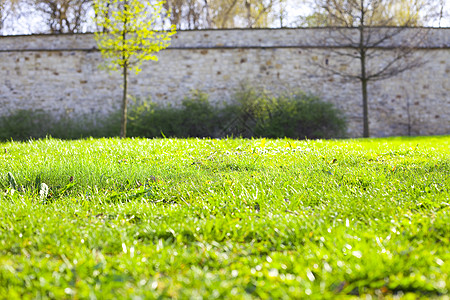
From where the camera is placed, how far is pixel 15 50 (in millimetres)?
15992

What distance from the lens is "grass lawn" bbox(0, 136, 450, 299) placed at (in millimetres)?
1626

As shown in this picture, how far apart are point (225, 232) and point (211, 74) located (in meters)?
14.1

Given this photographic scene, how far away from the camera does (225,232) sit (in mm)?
2371

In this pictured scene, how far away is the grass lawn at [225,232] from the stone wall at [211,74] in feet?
38.9

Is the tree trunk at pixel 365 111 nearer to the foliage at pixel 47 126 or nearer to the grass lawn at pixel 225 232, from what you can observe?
the foliage at pixel 47 126

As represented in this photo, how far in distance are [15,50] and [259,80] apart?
1074 centimetres

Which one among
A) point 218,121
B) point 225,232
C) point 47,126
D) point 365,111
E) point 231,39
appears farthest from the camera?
point 231,39

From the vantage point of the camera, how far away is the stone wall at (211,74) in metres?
15.8

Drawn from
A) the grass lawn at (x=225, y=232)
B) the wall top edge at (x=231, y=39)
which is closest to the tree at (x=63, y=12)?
the wall top edge at (x=231, y=39)

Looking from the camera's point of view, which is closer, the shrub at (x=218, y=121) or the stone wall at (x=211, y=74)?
the shrub at (x=218, y=121)

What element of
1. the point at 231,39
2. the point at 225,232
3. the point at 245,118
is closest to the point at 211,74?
the point at 231,39

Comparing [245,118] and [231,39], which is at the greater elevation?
[231,39]

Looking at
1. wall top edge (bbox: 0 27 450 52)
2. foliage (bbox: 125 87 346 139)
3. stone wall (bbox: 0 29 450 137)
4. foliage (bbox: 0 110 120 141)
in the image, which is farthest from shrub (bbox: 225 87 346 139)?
foliage (bbox: 0 110 120 141)

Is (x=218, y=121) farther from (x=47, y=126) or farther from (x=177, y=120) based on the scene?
(x=47, y=126)
